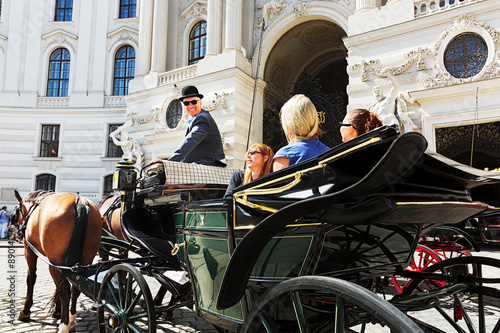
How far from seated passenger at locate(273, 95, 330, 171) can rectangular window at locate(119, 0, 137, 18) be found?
20947mm

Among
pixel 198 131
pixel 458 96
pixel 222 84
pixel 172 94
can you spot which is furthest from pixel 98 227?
pixel 172 94

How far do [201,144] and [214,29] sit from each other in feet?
39.1

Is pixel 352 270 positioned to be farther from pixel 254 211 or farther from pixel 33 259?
pixel 33 259

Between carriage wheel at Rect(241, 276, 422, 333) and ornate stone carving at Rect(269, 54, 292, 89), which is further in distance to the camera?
ornate stone carving at Rect(269, 54, 292, 89)

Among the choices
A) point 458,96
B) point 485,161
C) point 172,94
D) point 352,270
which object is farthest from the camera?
point 172,94

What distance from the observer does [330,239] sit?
183cm

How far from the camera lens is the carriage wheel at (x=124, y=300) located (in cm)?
254

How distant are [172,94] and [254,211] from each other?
1385 cm

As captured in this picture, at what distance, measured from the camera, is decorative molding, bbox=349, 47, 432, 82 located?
33.4 ft

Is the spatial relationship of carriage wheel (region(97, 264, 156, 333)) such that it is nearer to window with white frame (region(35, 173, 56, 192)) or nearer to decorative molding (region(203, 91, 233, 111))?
decorative molding (region(203, 91, 233, 111))

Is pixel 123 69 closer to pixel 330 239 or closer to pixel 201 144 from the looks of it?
pixel 201 144

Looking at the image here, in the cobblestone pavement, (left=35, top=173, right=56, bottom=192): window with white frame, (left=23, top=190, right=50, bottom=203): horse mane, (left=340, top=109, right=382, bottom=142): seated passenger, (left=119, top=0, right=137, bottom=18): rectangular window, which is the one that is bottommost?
the cobblestone pavement

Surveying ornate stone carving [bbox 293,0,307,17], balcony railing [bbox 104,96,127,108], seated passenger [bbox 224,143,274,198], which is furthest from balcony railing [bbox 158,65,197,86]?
seated passenger [bbox 224,143,274,198]

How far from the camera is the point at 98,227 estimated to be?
3.91 metres
